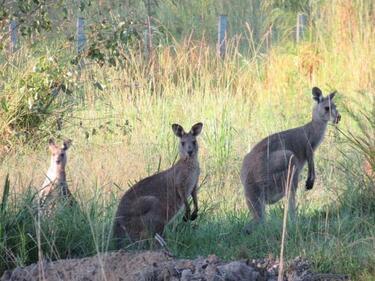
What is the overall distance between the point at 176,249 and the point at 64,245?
0.85 metres

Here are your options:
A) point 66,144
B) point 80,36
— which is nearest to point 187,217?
point 66,144

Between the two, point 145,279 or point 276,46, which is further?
point 276,46

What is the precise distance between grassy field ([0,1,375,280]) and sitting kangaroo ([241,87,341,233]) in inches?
5.7

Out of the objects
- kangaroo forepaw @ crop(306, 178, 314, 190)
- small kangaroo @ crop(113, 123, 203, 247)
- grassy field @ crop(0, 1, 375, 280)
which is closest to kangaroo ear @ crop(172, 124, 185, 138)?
small kangaroo @ crop(113, 123, 203, 247)

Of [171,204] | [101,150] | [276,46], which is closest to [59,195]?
[171,204]

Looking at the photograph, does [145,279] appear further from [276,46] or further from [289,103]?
[276,46]

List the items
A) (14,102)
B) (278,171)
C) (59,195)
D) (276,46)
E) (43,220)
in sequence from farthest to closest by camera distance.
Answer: (276,46) → (14,102) → (278,171) → (59,195) → (43,220)

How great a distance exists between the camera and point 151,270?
5438mm

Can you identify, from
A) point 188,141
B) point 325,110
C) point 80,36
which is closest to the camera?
point 188,141

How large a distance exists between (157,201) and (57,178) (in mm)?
1487

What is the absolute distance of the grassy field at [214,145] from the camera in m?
6.46

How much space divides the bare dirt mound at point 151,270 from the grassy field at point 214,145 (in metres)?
0.16

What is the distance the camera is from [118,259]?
5.70 m

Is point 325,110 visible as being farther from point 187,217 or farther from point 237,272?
point 237,272
